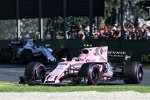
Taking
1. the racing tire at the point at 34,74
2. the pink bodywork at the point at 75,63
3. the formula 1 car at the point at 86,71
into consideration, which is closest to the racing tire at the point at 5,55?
the pink bodywork at the point at 75,63

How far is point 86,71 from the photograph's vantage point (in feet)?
49.8

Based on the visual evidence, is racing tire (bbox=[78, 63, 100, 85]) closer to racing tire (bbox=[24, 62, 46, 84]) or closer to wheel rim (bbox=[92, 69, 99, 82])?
wheel rim (bbox=[92, 69, 99, 82])

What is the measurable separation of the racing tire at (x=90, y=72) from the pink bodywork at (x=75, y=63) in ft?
2.09

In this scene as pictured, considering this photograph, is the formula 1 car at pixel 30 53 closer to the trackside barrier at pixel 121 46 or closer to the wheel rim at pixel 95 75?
the trackside barrier at pixel 121 46

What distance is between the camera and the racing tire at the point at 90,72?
49.8ft

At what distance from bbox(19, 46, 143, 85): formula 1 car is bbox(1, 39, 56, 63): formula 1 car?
39.6 ft

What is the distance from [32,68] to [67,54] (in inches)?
565

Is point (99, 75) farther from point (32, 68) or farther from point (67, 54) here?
point (67, 54)

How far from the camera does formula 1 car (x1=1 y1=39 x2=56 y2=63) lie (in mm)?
29350

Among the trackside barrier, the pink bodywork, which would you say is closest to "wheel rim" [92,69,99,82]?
the pink bodywork

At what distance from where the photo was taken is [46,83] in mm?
15383

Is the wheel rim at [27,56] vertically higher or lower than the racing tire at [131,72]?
lower

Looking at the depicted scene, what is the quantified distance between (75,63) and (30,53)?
14.2 meters
